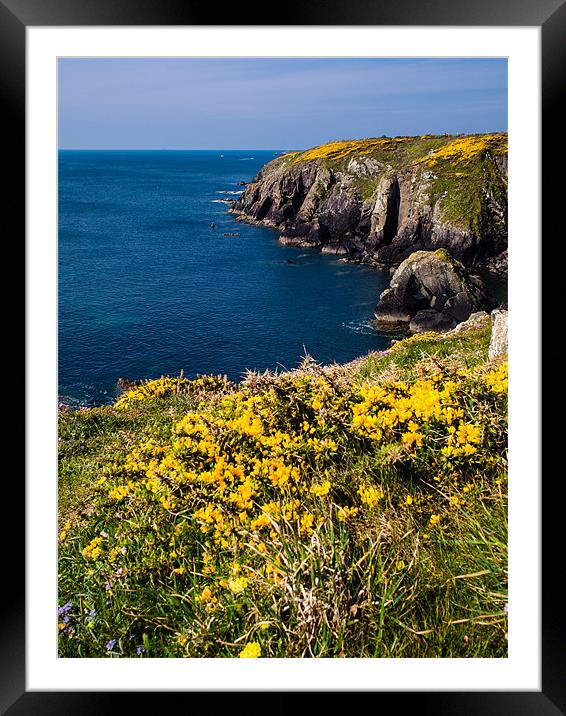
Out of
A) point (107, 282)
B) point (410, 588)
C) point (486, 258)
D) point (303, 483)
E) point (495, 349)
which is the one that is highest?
point (486, 258)

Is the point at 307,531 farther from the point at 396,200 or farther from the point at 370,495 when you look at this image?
the point at 396,200

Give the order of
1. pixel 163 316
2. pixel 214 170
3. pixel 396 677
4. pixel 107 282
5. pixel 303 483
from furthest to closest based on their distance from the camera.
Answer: pixel 214 170 < pixel 107 282 < pixel 163 316 < pixel 303 483 < pixel 396 677

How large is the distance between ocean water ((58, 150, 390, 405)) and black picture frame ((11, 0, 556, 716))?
15622 millimetres

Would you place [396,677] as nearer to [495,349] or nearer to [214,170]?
[495,349]

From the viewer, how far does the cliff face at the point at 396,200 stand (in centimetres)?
5153

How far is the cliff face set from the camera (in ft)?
169

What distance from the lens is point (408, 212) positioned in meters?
55.6

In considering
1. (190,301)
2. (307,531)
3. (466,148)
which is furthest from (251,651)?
(466,148)

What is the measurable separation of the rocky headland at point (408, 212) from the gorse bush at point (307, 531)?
33.6 m
